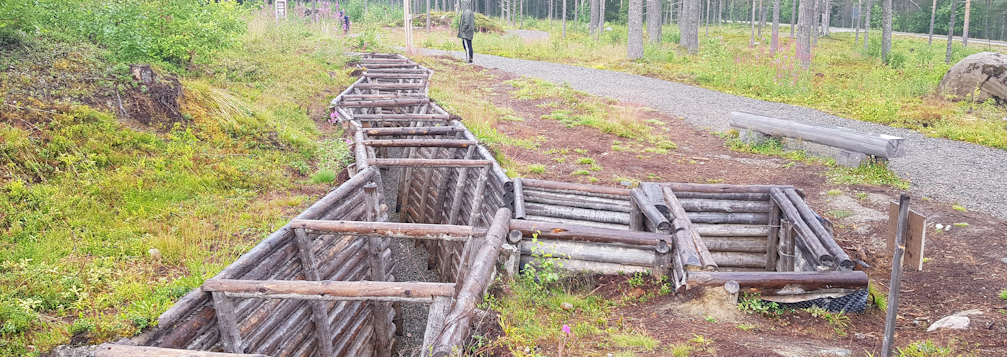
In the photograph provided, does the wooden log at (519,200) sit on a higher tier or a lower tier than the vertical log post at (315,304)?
higher

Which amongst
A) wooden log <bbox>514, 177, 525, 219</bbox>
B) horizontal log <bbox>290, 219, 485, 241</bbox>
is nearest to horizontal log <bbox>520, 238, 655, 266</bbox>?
wooden log <bbox>514, 177, 525, 219</bbox>

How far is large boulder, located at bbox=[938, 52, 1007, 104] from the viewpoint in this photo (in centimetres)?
1396

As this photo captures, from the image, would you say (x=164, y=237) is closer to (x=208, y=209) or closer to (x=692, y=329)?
(x=208, y=209)

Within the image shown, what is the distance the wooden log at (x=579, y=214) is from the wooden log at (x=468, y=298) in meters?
1.48

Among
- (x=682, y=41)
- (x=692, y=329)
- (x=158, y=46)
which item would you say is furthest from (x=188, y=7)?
(x=682, y=41)

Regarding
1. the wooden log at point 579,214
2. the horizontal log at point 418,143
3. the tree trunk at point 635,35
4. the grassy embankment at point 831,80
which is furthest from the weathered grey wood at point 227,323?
the tree trunk at point 635,35

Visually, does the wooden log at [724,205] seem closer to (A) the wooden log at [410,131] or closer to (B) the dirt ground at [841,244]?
(B) the dirt ground at [841,244]

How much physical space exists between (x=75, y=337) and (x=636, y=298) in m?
4.13

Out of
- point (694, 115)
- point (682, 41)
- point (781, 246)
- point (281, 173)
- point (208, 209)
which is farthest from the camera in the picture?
point (682, 41)

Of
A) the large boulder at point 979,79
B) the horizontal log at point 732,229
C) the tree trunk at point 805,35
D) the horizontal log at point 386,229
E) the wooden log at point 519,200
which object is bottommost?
the horizontal log at point 732,229

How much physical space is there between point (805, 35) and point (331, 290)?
18058 millimetres

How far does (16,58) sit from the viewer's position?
724 cm

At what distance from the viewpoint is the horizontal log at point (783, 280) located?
509 cm

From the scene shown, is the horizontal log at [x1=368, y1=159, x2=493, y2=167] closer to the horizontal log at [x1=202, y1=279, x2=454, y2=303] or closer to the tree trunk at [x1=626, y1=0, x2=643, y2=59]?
the horizontal log at [x1=202, y1=279, x2=454, y2=303]
